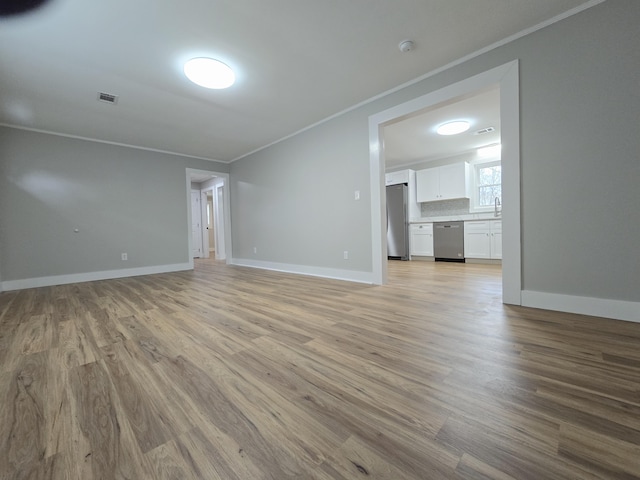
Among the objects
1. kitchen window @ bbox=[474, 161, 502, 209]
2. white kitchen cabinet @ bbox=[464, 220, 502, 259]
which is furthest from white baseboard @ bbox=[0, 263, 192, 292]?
kitchen window @ bbox=[474, 161, 502, 209]

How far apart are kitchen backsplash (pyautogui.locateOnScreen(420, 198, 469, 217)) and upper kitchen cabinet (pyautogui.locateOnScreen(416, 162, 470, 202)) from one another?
348mm

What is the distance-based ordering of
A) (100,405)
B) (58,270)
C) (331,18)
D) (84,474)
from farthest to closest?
(58,270)
(331,18)
(100,405)
(84,474)

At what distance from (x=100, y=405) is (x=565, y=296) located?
2.99 meters

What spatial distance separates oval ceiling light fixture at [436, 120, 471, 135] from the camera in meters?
4.04

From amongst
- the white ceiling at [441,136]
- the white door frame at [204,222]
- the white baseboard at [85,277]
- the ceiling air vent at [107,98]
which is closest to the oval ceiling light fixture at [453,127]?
the white ceiling at [441,136]

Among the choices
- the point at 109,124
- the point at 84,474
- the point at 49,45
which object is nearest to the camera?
the point at 84,474

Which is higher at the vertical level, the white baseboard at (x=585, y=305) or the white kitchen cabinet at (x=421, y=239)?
the white kitchen cabinet at (x=421, y=239)

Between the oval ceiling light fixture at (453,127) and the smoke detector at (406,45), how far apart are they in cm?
214

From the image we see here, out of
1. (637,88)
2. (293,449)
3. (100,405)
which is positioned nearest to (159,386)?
(100,405)

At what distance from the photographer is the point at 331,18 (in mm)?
1953

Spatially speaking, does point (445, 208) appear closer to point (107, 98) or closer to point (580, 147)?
point (580, 147)

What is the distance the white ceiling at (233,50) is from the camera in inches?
73.4

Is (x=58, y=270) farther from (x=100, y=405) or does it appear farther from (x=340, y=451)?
(x=340, y=451)

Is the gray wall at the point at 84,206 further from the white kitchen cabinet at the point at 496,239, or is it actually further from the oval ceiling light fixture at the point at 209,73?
the white kitchen cabinet at the point at 496,239
